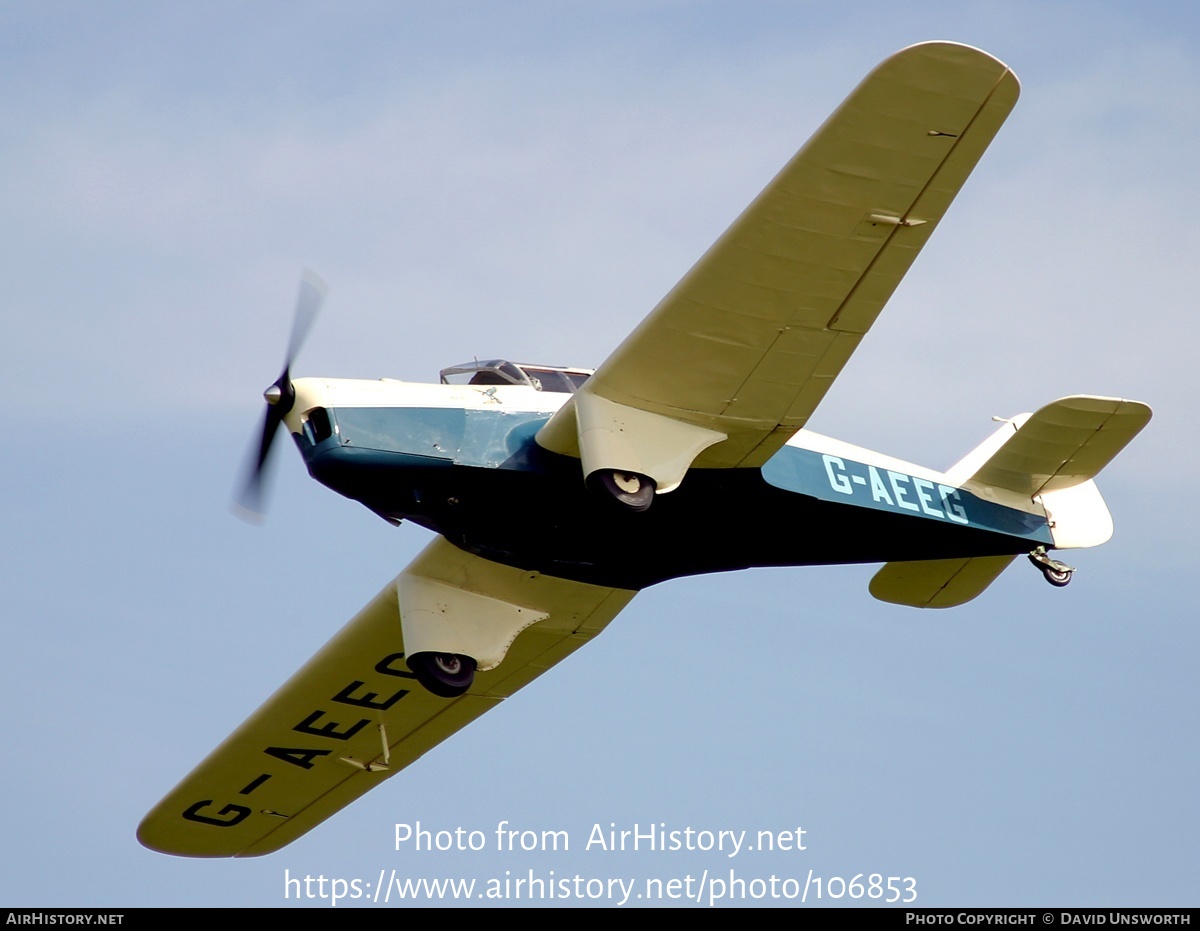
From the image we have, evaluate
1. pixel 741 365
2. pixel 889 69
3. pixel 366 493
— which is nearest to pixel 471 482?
pixel 366 493

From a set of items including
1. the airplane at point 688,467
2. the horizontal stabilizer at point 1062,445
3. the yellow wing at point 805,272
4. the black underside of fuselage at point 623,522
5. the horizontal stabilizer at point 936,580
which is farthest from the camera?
the horizontal stabilizer at point 936,580

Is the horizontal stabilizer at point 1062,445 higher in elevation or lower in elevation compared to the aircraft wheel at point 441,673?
higher

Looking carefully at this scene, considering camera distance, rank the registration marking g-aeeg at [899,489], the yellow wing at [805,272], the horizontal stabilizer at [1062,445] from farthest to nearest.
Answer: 1. the horizontal stabilizer at [1062,445]
2. the registration marking g-aeeg at [899,489]
3. the yellow wing at [805,272]

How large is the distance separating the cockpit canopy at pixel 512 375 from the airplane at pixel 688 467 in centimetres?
2

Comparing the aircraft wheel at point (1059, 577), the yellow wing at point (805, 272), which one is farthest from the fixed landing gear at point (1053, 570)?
the yellow wing at point (805, 272)

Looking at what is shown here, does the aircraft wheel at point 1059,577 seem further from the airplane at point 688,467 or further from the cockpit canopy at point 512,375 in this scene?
the cockpit canopy at point 512,375

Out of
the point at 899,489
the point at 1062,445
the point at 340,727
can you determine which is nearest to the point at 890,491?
the point at 899,489

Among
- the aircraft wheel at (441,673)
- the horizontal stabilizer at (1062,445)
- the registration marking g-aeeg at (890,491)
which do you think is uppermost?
the horizontal stabilizer at (1062,445)

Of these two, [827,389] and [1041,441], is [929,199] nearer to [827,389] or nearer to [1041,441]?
[827,389]

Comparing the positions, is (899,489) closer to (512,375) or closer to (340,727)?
(512,375)

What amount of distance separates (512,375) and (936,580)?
5013mm

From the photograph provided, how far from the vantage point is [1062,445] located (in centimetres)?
1570

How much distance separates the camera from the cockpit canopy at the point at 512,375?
46.8ft

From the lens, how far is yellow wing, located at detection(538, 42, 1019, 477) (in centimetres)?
1180
